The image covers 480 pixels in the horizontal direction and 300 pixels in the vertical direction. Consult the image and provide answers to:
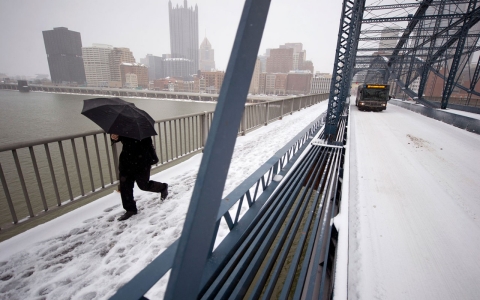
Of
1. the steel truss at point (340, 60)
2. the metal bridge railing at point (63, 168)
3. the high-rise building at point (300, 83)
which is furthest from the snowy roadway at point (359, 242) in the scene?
the high-rise building at point (300, 83)

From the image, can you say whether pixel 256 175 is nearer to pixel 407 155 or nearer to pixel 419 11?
pixel 407 155

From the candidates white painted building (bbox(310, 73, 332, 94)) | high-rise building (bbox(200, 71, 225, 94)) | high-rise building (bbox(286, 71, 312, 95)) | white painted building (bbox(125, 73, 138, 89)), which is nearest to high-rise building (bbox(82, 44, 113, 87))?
white painted building (bbox(125, 73, 138, 89))

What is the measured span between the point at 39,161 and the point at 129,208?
6.76m

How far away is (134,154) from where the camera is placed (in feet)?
10.7

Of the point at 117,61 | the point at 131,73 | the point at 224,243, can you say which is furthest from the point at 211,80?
the point at 224,243

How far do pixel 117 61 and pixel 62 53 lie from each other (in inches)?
3058

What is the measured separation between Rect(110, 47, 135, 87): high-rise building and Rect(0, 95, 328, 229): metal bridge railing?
114694 millimetres

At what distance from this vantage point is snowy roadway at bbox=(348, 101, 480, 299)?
2.23m

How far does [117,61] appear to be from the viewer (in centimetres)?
13425

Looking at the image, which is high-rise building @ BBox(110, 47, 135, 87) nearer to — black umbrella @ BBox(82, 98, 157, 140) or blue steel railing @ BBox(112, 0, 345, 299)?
black umbrella @ BBox(82, 98, 157, 140)

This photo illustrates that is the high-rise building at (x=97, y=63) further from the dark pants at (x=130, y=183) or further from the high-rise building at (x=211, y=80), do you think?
the dark pants at (x=130, y=183)

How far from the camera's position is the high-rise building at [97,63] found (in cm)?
10606

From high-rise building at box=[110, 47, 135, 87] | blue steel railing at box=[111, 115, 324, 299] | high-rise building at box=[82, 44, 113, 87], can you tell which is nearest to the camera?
blue steel railing at box=[111, 115, 324, 299]

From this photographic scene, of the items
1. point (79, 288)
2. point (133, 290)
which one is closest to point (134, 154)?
point (79, 288)
